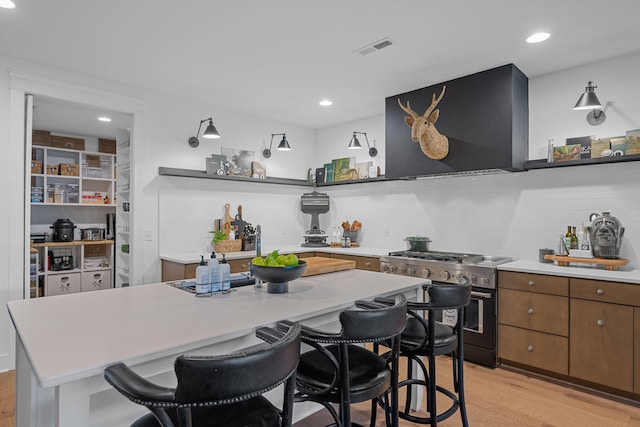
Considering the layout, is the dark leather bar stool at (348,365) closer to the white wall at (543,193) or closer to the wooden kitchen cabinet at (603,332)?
the wooden kitchen cabinet at (603,332)

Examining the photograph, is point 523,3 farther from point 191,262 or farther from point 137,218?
point 137,218

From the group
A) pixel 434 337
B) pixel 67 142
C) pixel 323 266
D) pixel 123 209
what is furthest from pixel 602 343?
pixel 67 142

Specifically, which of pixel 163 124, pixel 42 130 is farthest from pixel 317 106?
pixel 42 130

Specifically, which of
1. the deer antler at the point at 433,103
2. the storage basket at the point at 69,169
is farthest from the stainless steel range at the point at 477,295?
the storage basket at the point at 69,169

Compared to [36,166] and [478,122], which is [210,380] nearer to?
[478,122]

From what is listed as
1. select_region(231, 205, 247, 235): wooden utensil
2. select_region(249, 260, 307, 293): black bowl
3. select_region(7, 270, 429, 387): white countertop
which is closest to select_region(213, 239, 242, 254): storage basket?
select_region(231, 205, 247, 235): wooden utensil

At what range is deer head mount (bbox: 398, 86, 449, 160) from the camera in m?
3.30

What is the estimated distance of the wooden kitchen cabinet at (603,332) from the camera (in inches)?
100

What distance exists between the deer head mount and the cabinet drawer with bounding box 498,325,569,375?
1.66m

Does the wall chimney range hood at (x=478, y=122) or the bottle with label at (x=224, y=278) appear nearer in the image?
the bottle with label at (x=224, y=278)

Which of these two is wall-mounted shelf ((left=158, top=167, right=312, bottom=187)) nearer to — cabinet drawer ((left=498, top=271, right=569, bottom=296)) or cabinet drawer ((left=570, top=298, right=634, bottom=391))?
cabinet drawer ((left=498, top=271, right=569, bottom=296))

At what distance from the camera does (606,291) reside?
262cm

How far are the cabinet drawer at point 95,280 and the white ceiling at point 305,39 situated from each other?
333 cm

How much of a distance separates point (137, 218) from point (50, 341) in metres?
2.83
